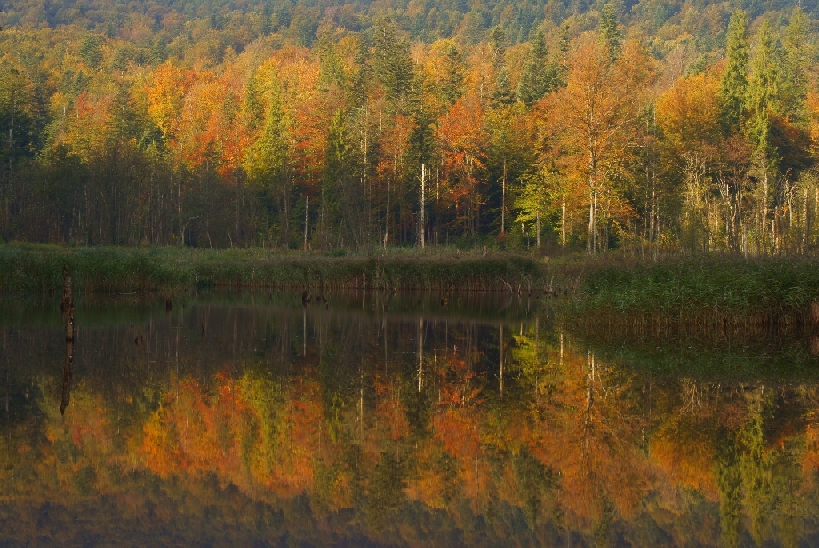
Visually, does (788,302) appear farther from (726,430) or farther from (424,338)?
(726,430)

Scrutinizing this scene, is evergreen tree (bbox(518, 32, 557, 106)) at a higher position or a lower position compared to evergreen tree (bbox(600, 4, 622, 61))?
lower

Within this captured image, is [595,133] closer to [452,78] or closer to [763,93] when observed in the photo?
[763,93]

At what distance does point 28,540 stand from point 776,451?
7.78 meters

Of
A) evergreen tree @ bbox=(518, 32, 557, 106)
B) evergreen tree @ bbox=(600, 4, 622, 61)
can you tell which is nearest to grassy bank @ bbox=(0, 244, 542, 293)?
evergreen tree @ bbox=(518, 32, 557, 106)

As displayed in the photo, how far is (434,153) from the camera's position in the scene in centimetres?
6531

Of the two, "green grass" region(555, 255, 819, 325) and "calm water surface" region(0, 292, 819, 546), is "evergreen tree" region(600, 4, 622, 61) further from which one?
"calm water surface" region(0, 292, 819, 546)

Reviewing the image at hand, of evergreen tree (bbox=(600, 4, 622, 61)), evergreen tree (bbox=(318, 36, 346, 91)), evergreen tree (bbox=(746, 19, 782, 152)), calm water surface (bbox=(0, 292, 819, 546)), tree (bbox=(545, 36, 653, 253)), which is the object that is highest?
evergreen tree (bbox=(600, 4, 622, 61))

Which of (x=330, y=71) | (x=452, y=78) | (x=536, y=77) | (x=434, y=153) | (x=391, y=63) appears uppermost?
(x=330, y=71)

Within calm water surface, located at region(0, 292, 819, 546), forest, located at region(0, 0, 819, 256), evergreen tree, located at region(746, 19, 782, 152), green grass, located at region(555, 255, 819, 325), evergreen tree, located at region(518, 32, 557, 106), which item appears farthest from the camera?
evergreen tree, located at region(518, 32, 557, 106)

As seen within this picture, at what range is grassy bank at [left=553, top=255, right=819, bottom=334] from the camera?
802 inches

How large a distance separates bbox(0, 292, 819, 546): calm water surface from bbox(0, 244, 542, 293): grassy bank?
37.2 ft

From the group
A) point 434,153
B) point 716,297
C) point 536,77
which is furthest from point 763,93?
point 716,297

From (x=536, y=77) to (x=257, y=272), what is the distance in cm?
3935

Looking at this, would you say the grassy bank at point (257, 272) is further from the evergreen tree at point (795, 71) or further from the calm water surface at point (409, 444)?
the evergreen tree at point (795, 71)
